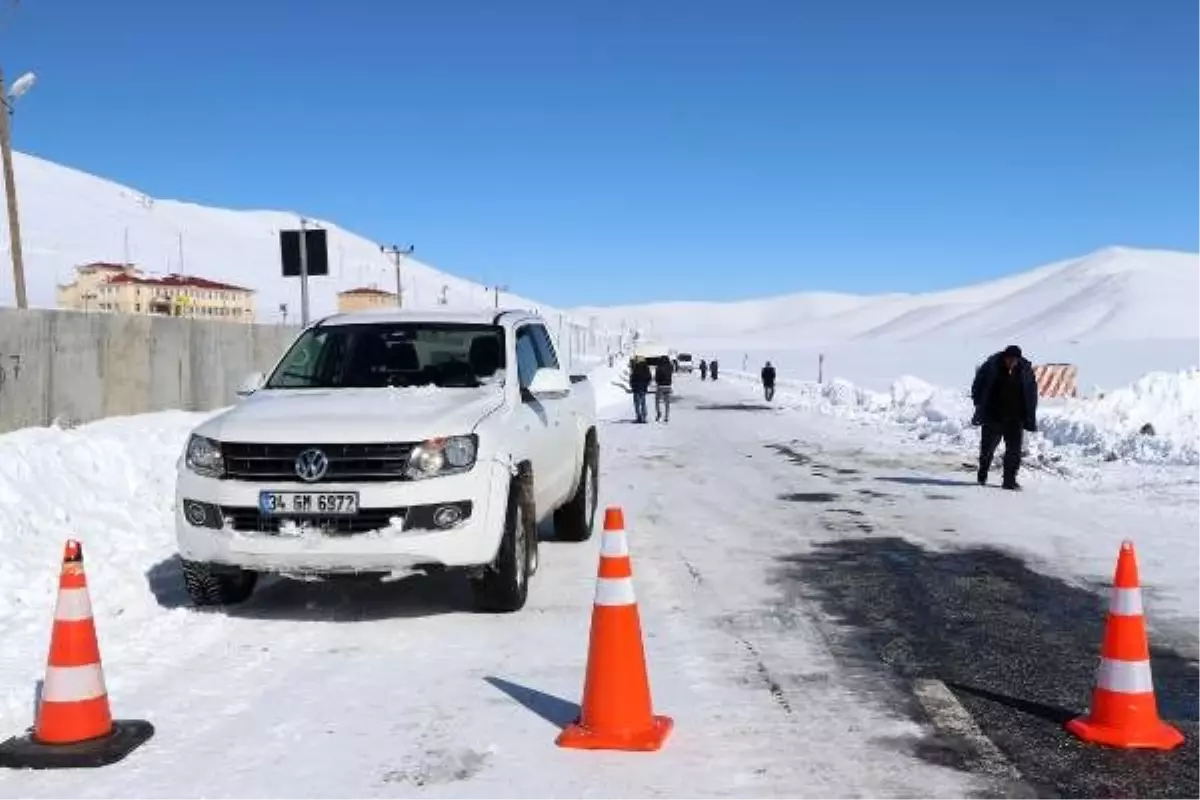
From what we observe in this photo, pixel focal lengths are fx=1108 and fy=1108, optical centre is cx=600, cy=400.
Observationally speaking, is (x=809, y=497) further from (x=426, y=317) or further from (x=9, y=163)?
(x=9, y=163)

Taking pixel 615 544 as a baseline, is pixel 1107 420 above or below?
below

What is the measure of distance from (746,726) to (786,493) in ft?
27.3

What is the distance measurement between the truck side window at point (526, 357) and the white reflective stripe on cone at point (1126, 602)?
4.00m

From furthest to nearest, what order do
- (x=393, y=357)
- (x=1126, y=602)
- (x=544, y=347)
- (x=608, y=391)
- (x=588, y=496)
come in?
(x=608, y=391), (x=588, y=496), (x=544, y=347), (x=393, y=357), (x=1126, y=602)

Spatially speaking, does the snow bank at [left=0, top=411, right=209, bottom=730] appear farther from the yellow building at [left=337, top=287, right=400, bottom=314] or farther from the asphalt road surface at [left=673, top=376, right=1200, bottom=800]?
the yellow building at [left=337, top=287, right=400, bottom=314]

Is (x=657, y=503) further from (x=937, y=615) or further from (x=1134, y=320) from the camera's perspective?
(x=1134, y=320)

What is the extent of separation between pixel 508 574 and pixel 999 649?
9.30 ft

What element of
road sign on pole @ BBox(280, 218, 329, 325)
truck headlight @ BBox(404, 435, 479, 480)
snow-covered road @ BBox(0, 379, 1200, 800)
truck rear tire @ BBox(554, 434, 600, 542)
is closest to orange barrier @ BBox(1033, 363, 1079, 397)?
snow-covered road @ BBox(0, 379, 1200, 800)

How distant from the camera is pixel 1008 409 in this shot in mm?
13453

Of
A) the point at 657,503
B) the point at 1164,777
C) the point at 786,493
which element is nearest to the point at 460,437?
the point at 1164,777

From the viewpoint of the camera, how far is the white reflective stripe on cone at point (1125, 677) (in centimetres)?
462

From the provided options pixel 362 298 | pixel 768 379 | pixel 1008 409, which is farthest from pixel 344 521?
pixel 362 298

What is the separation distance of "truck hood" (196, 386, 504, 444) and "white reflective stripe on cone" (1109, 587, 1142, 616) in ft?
11.4

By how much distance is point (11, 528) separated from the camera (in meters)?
8.21
